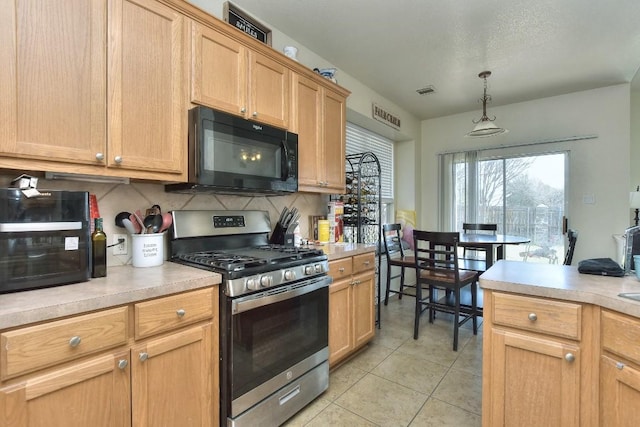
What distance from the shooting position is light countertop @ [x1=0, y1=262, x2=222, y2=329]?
0.93 m

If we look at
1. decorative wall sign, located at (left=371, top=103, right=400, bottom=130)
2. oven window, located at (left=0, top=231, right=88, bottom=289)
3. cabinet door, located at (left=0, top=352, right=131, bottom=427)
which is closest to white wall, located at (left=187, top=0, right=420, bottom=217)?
decorative wall sign, located at (left=371, top=103, right=400, bottom=130)

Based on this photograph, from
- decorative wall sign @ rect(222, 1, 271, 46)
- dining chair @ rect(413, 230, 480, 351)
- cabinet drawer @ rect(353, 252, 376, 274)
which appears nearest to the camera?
decorative wall sign @ rect(222, 1, 271, 46)

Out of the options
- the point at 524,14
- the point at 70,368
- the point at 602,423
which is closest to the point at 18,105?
the point at 70,368

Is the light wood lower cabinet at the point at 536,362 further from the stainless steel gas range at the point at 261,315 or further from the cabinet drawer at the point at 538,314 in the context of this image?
the stainless steel gas range at the point at 261,315

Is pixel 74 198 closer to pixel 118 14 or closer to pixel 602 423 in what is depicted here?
pixel 118 14

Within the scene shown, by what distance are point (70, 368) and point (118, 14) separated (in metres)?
1.44

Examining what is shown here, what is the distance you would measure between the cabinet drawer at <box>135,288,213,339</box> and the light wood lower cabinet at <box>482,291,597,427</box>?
1.25 m

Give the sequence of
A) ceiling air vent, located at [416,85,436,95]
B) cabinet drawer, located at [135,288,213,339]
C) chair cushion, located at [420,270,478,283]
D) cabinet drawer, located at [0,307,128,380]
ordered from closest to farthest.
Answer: cabinet drawer, located at [0,307,128,380] → cabinet drawer, located at [135,288,213,339] → chair cushion, located at [420,270,478,283] → ceiling air vent, located at [416,85,436,95]

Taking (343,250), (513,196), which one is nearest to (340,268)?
(343,250)

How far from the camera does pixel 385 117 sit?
3.89 metres

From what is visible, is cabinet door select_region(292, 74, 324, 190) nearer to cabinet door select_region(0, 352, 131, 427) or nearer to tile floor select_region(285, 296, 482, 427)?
tile floor select_region(285, 296, 482, 427)

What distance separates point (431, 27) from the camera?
2441 mm

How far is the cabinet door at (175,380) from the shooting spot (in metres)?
1.18

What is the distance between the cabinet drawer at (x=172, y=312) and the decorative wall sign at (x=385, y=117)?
3.03 meters
